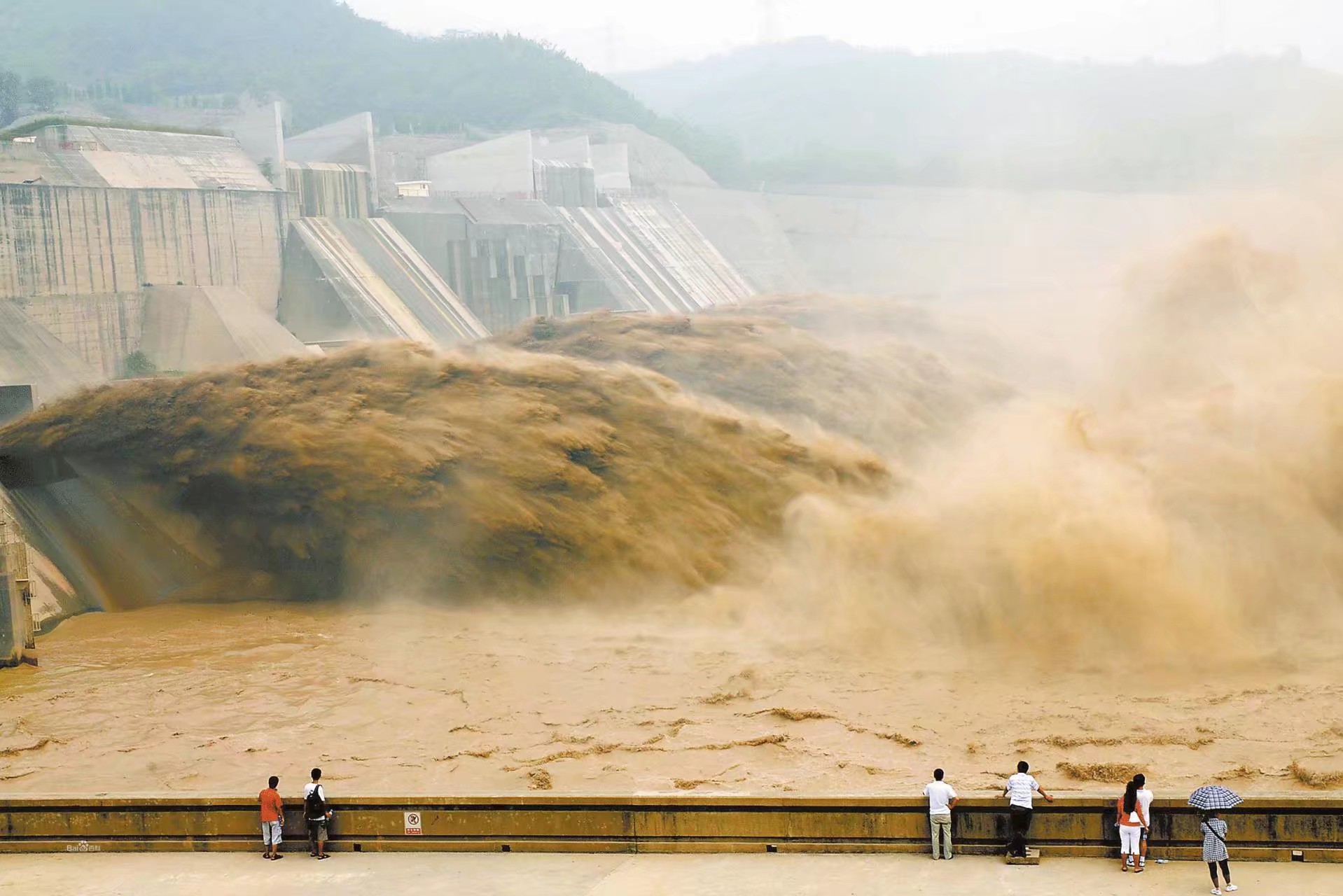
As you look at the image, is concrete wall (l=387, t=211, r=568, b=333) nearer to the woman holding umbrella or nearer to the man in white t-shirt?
the man in white t-shirt

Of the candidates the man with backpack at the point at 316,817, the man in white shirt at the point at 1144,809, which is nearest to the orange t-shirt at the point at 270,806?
the man with backpack at the point at 316,817

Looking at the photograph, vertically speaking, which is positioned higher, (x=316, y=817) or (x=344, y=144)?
(x=344, y=144)

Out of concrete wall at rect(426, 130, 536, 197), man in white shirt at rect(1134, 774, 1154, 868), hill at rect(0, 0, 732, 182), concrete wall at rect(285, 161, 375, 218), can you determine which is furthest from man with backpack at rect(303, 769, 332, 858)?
hill at rect(0, 0, 732, 182)

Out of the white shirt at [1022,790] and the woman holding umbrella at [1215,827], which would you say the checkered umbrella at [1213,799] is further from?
the white shirt at [1022,790]

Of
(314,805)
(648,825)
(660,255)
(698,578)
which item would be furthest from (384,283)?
(648,825)

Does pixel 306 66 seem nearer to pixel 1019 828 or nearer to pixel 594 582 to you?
pixel 594 582

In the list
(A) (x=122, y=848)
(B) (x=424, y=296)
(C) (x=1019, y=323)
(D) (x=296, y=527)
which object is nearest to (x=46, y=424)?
(D) (x=296, y=527)

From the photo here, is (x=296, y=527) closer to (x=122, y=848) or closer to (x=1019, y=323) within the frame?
(x=122, y=848)
